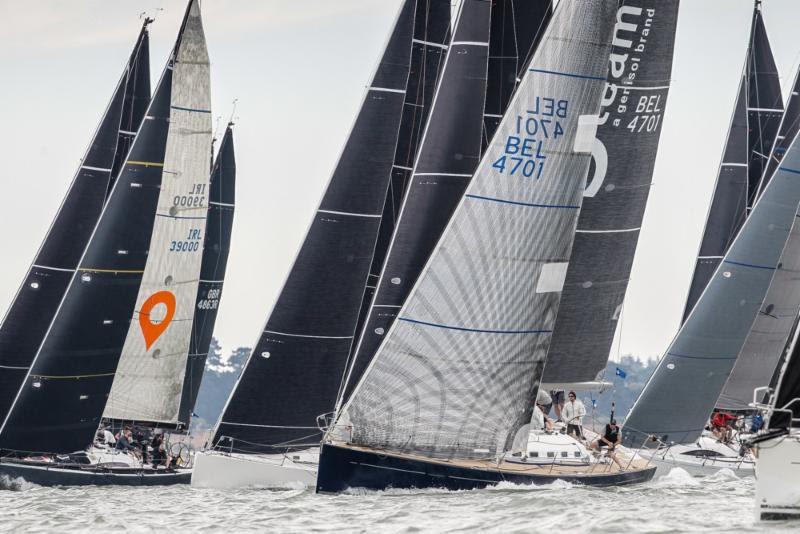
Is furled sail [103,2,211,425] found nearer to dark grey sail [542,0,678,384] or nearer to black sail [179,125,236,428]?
black sail [179,125,236,428]

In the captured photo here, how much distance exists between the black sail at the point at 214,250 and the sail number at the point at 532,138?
48.9 feet

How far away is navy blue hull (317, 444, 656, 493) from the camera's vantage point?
22.6 metres

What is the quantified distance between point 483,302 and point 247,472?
553cm

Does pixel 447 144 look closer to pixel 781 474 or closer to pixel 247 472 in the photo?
pixel 247 472

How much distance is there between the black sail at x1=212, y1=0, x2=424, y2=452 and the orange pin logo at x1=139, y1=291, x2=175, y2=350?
259 inches

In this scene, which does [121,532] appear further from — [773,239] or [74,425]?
[773,239]

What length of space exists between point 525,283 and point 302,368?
5.33 meters

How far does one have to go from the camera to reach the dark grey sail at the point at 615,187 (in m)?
27.1

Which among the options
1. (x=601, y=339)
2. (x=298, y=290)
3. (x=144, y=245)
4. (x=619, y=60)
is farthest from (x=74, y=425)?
(x=619, y=60)

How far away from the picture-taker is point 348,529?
19156 mm

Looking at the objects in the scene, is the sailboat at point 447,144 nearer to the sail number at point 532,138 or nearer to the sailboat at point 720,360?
the sail number at point 532,138

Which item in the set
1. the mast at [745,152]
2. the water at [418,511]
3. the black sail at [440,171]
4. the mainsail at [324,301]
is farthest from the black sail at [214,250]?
the water at [418,511]

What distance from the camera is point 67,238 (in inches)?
1271

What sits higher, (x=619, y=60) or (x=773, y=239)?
(x=619, y=60)
